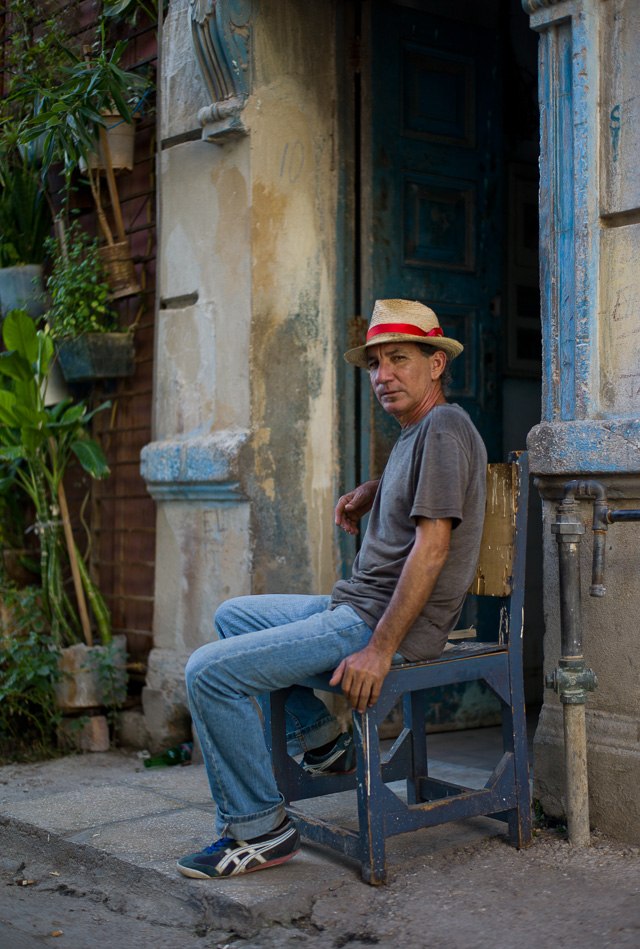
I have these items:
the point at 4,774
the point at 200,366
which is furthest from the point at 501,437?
the point at 4,774

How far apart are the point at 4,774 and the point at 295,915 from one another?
2.31 meters

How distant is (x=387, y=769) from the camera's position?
3514 mm

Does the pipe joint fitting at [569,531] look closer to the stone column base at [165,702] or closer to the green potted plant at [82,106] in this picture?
the stone column base at [165,702]

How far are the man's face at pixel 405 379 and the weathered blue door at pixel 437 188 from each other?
1.66 metres

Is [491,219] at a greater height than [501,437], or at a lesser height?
greater

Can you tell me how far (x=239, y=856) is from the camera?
3.03 m

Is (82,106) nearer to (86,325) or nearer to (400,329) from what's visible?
(86,325)

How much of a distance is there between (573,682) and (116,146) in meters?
3.67

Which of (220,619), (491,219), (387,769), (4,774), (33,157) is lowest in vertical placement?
(4,774)

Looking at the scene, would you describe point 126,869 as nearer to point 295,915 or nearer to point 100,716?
point 295,915

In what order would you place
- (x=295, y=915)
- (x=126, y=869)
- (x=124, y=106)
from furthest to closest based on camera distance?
1. (x=124, y=106)
2. (x=126, y=869)
3. (x=295, y=915)

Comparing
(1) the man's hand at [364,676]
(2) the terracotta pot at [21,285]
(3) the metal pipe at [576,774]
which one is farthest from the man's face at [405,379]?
(2) the terracotta pot at [21,285]

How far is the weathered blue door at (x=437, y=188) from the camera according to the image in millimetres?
4902

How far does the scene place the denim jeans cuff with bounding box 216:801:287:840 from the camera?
305cm
